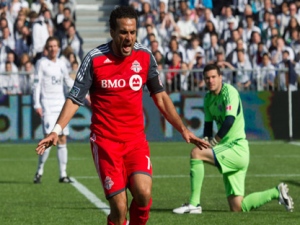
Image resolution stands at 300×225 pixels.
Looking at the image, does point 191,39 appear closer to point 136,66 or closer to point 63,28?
point 63,28

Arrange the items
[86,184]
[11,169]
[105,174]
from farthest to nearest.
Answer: [11,169]
[86,184]
[105,174]

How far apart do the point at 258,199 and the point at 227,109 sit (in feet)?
3.89

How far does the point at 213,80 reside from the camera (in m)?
13.0

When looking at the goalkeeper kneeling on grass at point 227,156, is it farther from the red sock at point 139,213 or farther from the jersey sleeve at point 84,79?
the jersey sleeve at point 84,79

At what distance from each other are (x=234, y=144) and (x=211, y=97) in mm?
679

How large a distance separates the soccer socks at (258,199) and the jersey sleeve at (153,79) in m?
3.63

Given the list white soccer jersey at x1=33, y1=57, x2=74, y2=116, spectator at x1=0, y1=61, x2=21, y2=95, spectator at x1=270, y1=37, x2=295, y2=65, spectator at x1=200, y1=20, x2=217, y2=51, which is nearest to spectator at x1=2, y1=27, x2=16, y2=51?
spectator at x1=0, y1=61, x2=21, y2=95

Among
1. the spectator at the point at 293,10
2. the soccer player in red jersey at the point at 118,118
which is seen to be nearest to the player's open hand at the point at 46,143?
the soccer player in red jersey at the point at 118,118

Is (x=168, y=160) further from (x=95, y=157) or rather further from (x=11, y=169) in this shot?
(x=95, y=157)

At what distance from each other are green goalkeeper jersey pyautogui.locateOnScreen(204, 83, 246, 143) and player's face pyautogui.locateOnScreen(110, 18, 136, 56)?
3.94 meters

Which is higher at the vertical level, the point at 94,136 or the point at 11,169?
the point at 94,136


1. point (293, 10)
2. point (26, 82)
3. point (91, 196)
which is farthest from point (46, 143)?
point (293, 10)

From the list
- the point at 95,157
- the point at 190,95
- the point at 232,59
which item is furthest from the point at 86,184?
the point at 232,59

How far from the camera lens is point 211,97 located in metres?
13.3
